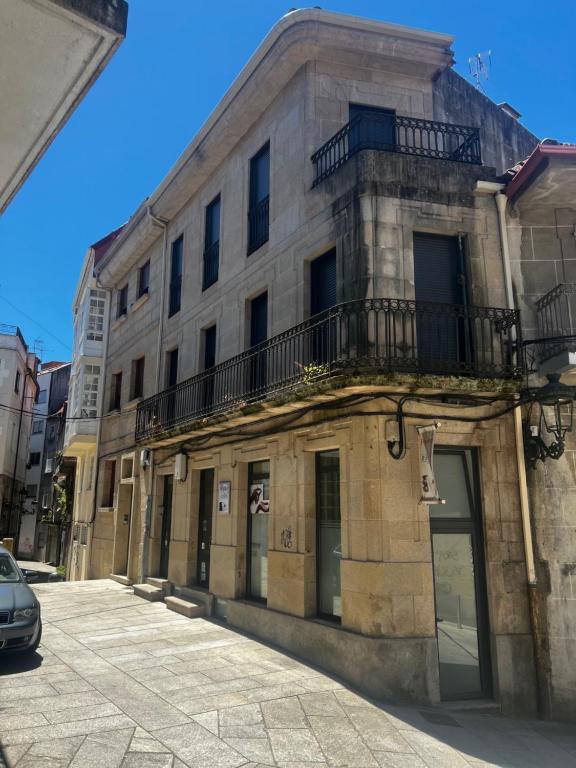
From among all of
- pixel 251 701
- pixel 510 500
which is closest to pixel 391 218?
pixel 510 500

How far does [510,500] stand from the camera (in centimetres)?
839

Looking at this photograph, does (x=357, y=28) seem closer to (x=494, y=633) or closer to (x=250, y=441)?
(x=250, y=441)

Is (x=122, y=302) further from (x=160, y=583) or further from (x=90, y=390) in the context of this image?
(x=160, y=583)

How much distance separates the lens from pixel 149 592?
1311cm

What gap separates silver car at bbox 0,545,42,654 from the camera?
24.6 feet

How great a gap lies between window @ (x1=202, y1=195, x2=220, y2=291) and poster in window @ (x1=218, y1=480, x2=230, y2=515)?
5.02m

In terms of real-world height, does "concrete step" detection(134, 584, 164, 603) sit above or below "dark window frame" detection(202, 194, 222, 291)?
below

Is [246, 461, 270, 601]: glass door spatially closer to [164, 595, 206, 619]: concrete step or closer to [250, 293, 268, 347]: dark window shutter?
[164, 595, 206, 619]: concrete step

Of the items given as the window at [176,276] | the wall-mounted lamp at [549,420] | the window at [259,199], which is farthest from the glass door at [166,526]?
the wall-mounted lamp at [549,420]

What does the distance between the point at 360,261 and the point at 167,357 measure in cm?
865

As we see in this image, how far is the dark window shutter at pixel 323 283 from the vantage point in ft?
32.0

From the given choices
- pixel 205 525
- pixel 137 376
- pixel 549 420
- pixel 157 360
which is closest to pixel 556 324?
pixel 549 420

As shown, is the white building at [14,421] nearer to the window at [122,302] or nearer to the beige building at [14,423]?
the beige building at [14,423]

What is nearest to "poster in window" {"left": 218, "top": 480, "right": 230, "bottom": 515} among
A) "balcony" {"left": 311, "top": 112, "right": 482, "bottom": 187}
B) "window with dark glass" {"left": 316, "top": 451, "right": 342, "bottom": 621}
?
"window with dark glass" {"left": 316, "top": 451, "right": 342, "bottom": 621}
